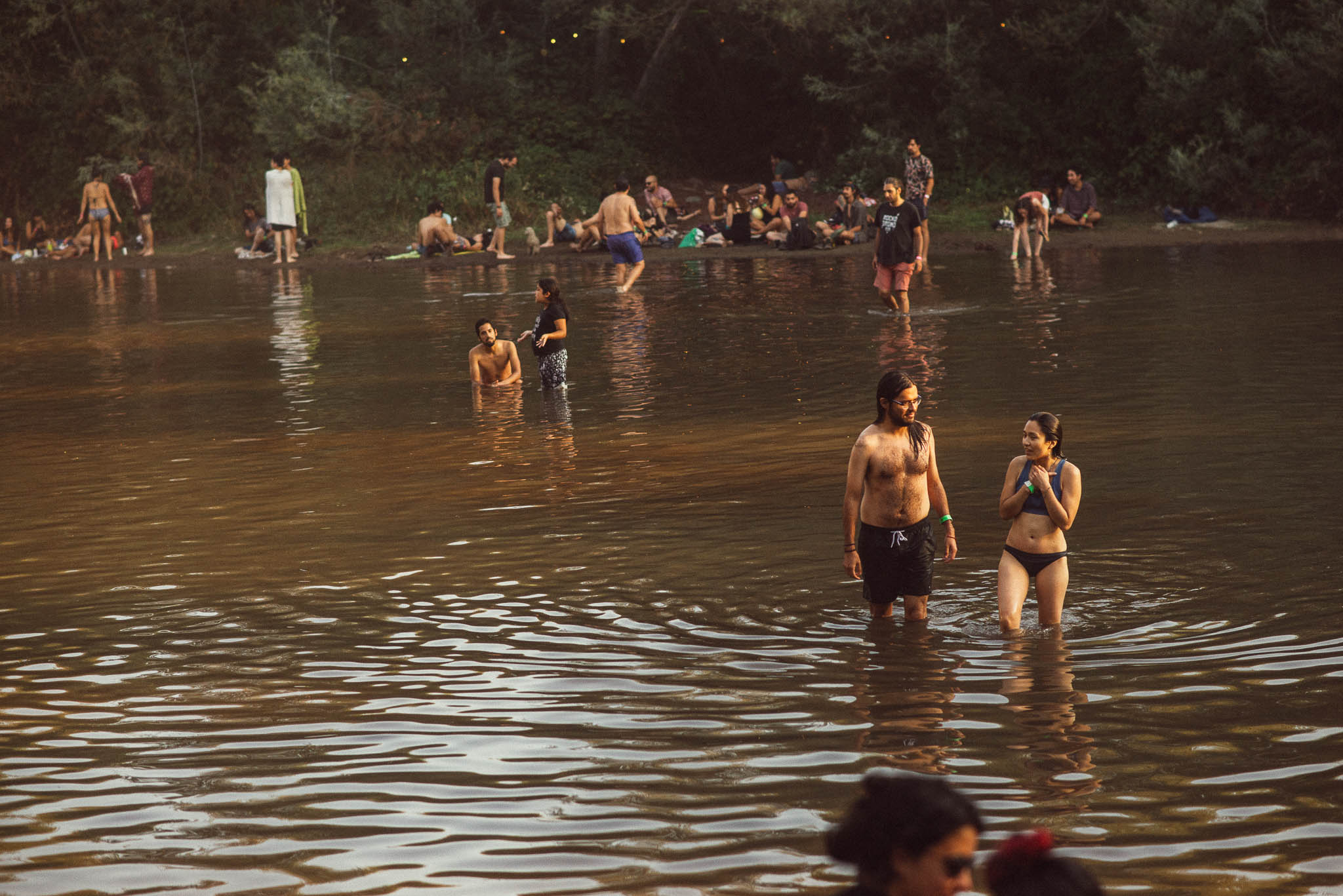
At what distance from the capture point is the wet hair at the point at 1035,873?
8.07 ft

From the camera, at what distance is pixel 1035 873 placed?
250 cm

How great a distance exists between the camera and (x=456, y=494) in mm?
10812

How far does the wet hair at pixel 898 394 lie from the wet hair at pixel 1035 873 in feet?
16.3

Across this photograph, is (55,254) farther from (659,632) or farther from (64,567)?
(659,632)

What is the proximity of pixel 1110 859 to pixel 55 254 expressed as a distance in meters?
38.5

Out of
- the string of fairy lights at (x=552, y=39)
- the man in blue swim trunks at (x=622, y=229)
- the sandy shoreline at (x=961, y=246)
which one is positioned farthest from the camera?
the string of fairy lights at (x=552, y=39)

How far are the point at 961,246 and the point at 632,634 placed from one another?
25.1 metres

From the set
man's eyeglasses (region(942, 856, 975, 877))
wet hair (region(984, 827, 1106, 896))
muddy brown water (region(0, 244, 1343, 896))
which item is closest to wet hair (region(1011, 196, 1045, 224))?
muddy brown water (region(0, 244, 1343, 896))

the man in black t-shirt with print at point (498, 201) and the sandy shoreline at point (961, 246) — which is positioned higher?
the man in black t-shirt with print at point (498, 201)

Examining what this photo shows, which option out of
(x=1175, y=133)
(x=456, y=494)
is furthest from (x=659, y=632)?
(x=1175, y=133)

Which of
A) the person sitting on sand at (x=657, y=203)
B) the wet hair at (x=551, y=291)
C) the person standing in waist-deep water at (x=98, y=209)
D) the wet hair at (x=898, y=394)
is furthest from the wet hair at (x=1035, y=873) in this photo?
the person standing in waist-deep water at (x=98, y=209)

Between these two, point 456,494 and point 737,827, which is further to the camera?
point 456,494

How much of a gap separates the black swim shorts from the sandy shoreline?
21.4 meters

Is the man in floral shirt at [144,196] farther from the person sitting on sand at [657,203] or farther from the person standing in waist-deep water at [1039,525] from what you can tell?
the person standing in waist-deep water at [1039,525]
